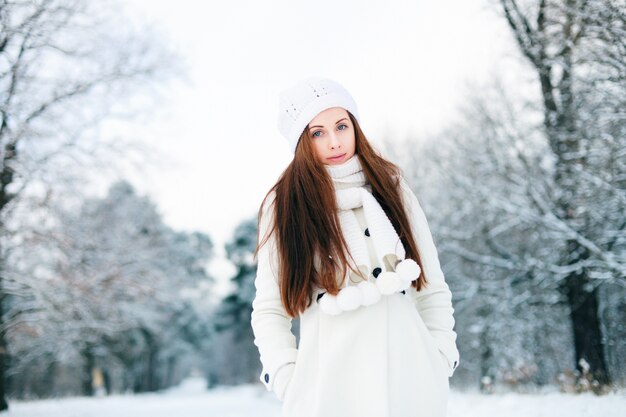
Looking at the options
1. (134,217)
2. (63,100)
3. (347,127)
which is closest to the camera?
(347,127)

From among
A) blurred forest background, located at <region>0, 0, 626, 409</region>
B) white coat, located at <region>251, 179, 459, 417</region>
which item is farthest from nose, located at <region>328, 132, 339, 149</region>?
blurred forest background, located at <region>0, 0, 626, 409</region>

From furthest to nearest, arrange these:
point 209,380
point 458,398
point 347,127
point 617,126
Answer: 1. point 209,380
2. point 458,398
3. point 617,126
4. point 347,127

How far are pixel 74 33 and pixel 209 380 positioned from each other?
49.0 metres

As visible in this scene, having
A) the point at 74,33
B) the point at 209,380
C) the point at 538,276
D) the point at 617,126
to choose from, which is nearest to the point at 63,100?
the point at 74,33

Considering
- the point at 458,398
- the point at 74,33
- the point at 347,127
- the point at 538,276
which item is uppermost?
the point at 74,33

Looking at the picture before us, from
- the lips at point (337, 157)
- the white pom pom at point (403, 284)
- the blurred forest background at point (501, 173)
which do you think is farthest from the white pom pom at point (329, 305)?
the blurred forest background at point (501, 173)

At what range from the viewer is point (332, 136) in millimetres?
2346

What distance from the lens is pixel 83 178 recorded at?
9.67m

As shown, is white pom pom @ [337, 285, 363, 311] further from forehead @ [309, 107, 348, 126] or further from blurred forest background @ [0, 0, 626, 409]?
blurred forest background @ [0, 0, 626, 409]

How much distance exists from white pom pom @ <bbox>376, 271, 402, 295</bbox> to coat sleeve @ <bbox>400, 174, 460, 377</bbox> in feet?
0.78

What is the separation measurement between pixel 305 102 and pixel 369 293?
96 centimetres

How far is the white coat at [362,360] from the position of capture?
6.17 ft

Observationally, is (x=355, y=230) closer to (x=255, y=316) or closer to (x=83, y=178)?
(x=255, y=316)

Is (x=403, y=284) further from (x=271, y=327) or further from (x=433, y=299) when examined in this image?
(x=271, y=327)
